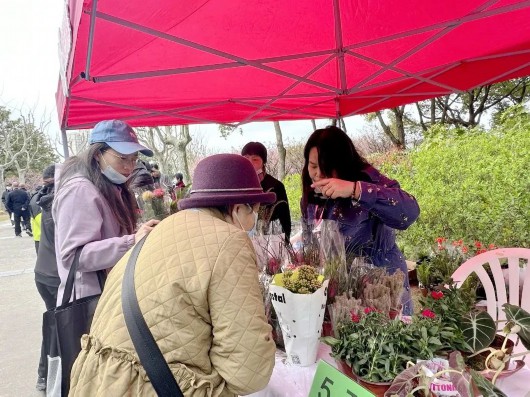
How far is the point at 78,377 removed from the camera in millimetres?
1123

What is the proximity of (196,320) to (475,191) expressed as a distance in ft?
13.3

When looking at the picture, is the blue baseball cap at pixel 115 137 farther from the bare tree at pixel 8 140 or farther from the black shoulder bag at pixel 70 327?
the bare tree at pixel 8 140

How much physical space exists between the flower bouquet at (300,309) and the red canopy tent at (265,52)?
1.05 metres

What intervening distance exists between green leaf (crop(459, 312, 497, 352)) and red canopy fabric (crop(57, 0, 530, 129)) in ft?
4.16

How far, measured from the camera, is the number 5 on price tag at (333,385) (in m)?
0.94

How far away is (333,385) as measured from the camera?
102cm

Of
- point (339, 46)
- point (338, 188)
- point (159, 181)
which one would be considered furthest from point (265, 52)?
point (159, 181)

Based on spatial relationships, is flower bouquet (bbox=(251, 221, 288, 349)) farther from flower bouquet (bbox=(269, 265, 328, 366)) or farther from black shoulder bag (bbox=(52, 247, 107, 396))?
black shoulder bag (bbox=(52, 247, 107, 396))

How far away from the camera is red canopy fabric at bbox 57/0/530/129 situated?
5.28 feet

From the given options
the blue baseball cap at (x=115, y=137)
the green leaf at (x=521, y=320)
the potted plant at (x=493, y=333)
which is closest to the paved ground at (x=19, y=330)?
the blue baseball cap at (x=115, y=137)

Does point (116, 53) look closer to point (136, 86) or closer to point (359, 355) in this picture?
point (136, 86)

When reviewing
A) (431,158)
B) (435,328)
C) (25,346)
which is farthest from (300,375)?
(431,158)

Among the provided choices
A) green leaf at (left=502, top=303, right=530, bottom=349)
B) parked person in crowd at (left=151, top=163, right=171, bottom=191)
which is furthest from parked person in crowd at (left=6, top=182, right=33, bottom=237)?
green leaf at (left=502, top=303, right=530, bottom=349)

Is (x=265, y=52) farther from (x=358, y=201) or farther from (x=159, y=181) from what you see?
(x=159, y=181)
